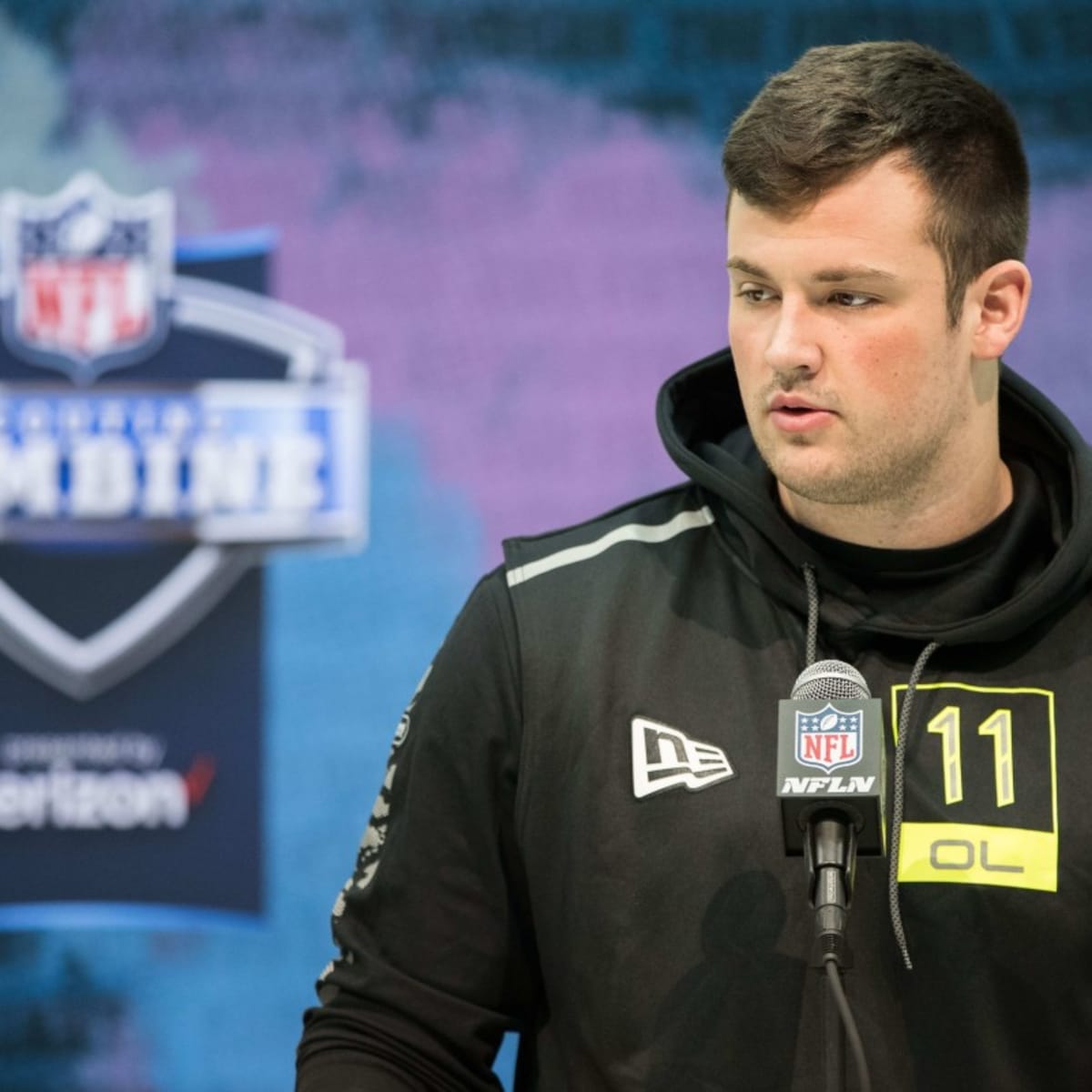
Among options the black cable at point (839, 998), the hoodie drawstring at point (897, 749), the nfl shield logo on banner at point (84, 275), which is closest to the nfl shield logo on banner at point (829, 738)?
the black cable at point (839, 998)

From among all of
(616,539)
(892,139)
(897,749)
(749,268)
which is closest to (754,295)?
(749,268)

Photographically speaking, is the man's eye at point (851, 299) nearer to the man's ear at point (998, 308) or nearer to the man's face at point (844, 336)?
the man's face at point (844, 336)

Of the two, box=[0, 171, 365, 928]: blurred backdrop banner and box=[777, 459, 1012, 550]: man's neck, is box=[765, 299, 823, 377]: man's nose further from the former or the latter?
box=[0, 171, 365, 928]: blurred backdrop banner

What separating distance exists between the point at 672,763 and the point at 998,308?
1.72ft

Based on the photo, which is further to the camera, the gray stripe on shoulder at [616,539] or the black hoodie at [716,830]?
the gray stripe on shoulder at [616,539]

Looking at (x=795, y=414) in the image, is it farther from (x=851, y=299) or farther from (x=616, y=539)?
(x=616, y=539)

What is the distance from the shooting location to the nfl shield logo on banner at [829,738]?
1.18m

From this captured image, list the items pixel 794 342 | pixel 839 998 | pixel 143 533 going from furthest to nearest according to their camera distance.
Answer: pixel 143 533
pixel 794 342
pixel 839 998

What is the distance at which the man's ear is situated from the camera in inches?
62.6

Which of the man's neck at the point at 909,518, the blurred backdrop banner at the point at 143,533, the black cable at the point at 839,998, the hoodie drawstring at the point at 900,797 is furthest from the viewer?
the blurred backdrop banner at the point at 143,533

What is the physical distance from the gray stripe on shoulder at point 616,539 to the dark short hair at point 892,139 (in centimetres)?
31

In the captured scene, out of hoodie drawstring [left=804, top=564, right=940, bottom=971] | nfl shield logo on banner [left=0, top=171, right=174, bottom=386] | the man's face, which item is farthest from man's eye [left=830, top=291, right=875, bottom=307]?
nfl shield logo on banner [left=0, top=171, right=174, bottom=386]

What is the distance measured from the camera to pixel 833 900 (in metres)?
1.14

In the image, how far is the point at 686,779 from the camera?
1.50 metres
